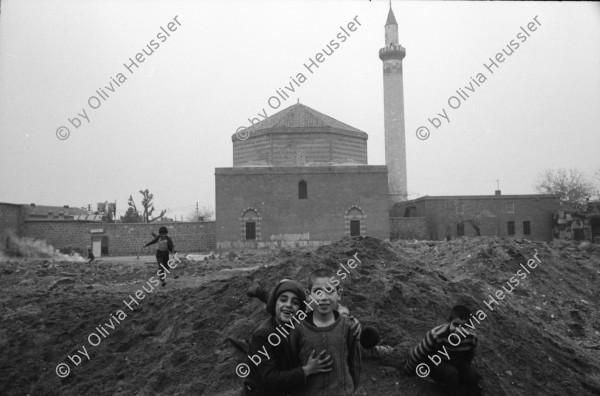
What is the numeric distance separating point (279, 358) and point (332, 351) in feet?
1.08

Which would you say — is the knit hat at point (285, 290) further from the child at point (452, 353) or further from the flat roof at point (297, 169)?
the flat roof at point (297, 169)

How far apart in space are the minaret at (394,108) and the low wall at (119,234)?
12.2m

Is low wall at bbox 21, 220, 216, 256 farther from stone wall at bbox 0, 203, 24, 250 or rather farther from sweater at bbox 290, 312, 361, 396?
sweater at bbox 290, 312, 361, 396

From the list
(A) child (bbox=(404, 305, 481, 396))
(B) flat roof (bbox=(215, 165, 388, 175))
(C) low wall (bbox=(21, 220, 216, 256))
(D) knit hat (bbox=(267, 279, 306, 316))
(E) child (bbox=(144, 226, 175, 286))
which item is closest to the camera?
(D) knit hat (bbox=(267, 279, 306, 316))

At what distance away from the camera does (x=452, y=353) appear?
11.8ft

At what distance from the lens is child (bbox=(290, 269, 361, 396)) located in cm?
265

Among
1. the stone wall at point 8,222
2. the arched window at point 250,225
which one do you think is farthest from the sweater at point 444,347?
the stone wall at point 8,222

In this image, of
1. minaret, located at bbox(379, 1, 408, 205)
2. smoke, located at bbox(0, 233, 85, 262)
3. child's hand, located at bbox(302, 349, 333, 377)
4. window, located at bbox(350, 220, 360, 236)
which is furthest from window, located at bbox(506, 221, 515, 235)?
child's hand, located at bbox(302, 349, 333, 377)

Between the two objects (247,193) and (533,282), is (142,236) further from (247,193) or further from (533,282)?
(533,282)

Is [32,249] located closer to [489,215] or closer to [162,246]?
[162,246]

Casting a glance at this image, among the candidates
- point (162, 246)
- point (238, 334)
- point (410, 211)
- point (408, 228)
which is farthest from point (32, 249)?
A: point (238, 334)

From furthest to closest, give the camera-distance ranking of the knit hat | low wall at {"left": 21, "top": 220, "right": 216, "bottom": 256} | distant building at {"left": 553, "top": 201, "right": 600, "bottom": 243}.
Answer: distant building at {"left": 553, "top": 201, "right": 600, "bottom": 243} → low wall at {"left": 21, "top": 220, "right": 216, "bottom": 256} → the knit hat

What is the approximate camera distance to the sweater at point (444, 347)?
3.49 m

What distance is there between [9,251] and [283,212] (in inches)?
496
